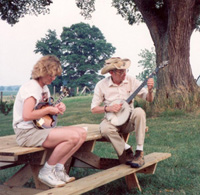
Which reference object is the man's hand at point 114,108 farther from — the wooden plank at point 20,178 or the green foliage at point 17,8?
the green foliage at point 17,8

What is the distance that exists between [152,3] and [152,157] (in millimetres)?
10498

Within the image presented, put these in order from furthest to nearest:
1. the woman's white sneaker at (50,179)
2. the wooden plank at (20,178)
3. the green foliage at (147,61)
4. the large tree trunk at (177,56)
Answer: the green foliage at (147,61) < the large tree trunk at (177,56) < the wooden plank at (20,178) < the woman's white sneaker at (50,179)

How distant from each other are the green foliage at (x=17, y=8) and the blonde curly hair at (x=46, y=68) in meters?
15.9

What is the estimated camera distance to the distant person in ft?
13.2

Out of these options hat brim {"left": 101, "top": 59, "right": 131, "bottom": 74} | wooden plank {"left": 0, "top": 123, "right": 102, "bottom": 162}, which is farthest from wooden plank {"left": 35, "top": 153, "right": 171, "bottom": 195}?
hat brim {"left": 101, "top": 59, "right": 131, "bottom": 74}

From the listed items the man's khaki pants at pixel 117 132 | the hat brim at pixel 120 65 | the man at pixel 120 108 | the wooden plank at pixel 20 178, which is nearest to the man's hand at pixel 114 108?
the man at pixel 120 108

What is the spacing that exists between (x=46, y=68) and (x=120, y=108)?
1435 mm

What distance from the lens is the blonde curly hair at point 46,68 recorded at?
4.13 metres

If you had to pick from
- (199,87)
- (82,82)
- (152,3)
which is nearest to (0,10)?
(152,3)

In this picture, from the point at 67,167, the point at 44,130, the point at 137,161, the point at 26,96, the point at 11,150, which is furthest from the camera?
the point at 67,167

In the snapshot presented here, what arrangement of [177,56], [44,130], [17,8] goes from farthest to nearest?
1. [17,8]
2. [177,56]
3. [44,130]

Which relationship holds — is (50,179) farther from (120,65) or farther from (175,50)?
(175,50)

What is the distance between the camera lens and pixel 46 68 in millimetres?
4129

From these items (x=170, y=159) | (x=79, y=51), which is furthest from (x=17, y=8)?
(x=79, y=51)
